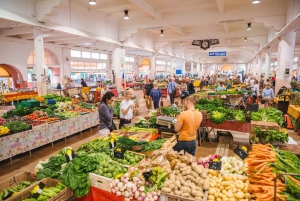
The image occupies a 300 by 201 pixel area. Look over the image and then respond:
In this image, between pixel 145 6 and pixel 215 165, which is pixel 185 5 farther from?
pixel 215 165

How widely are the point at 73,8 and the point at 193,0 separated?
5409mm

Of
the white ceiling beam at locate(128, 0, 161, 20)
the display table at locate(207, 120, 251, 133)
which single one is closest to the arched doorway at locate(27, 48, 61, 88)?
the white ceiling beam at locate(128, 0, 161, 20)

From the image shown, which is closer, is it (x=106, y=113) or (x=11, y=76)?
(x=106, y=113)

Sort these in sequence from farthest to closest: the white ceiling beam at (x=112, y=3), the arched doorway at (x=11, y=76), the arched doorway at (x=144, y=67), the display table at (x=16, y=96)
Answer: the arched doorway at (x=144, y=67) < the arched doorway at (x=11, y=76) < the display table at (x=16, y=96) < the white ceiling beam at (x=112, y=3)

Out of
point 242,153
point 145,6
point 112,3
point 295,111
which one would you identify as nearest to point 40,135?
point 242,153

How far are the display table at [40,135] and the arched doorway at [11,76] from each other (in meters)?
10.6

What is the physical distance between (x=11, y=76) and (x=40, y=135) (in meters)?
12.2

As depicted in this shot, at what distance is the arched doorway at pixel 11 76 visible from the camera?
15.3 metres

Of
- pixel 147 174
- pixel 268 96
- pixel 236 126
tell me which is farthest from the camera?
pixel 268 96

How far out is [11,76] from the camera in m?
15.6

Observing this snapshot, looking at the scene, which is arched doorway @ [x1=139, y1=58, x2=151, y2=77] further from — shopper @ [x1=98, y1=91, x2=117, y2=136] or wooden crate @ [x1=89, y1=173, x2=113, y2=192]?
wooden crate @ [x1=89, y1=173, x2=113, y2=192]

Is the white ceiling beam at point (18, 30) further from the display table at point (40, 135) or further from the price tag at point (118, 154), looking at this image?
the price tag at point (118, 154)

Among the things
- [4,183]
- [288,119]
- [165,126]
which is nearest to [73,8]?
[165,126]

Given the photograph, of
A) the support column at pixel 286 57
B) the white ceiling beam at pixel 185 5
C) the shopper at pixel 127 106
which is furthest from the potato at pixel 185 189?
the support column at pixel 286 57
